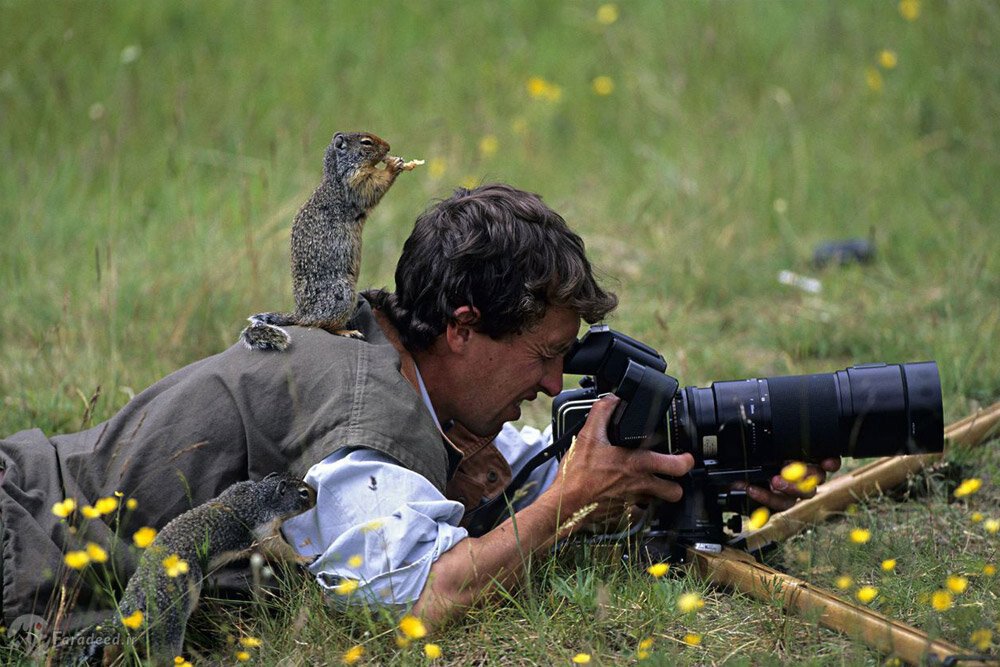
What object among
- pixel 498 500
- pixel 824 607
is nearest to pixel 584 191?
pixel 498 500

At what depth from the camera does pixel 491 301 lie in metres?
2.67

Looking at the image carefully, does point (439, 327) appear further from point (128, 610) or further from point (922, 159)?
point (922, 159)

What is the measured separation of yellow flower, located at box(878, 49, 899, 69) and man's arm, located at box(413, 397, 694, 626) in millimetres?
4878

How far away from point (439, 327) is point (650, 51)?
16.8ft

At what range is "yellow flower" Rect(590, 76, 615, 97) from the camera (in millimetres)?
7141

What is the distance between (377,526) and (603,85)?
5.35m

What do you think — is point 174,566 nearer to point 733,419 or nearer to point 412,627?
point 412,627

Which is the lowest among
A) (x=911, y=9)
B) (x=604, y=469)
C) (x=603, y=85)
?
(x=604, y=469)

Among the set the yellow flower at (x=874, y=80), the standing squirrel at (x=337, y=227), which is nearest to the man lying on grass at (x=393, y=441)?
the standing squirrel at (x=337, y=227)

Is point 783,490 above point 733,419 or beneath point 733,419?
beneath

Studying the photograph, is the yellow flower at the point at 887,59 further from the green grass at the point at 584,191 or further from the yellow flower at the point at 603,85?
the yellow flower at the point at 603,85

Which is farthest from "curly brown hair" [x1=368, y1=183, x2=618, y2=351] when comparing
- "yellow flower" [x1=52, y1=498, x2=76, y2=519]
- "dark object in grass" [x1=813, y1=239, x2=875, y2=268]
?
"dark object in grass" [x1=813, y1=239, x2=875, y2=268]

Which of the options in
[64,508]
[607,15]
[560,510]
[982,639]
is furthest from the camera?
[607,15]

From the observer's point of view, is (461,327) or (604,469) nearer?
(604,469)
